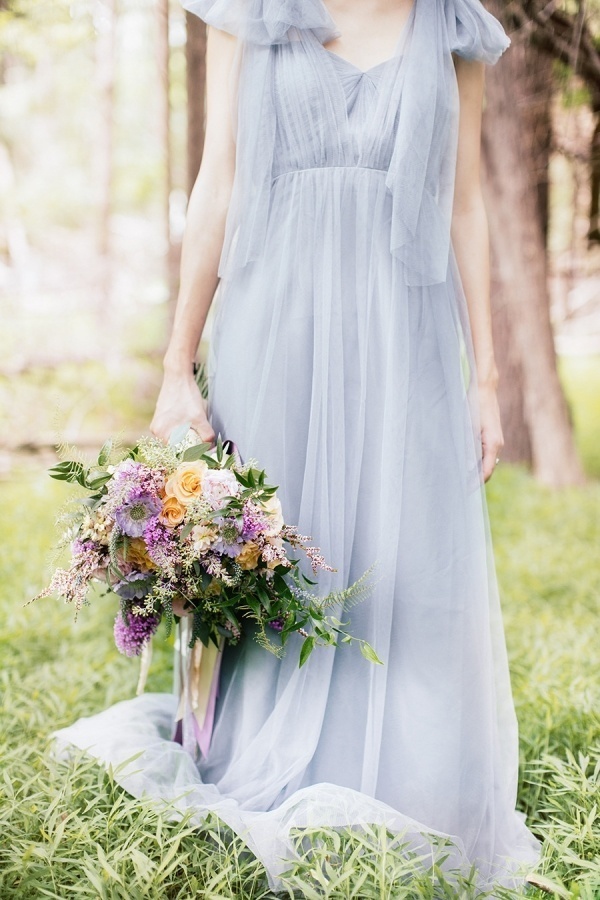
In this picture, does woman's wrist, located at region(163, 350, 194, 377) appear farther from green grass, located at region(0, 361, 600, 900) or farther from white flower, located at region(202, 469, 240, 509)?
green grass, located at region(0, 361, 600, 900)

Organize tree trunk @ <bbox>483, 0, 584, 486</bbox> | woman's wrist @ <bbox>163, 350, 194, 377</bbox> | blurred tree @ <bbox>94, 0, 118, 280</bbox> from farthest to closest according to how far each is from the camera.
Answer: blurred tree @ <bbox>94, 0, 118, 280</bbox> → tree trunk @ <bbox>483, 0, 584, 486</bbox> → woman's wrist @ <bbox>163, 350, 194, 377</bbox>

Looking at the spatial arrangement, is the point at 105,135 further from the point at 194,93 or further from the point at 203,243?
the point at 203,243

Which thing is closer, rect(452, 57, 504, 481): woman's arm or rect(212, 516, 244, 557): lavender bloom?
rect(212, 516, 244, 557): lavender bloom

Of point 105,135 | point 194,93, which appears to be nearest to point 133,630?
point 194,93

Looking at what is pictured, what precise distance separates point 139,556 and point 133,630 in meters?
0.23

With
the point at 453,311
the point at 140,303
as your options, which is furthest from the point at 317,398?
the point at 140,303

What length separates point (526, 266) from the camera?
18.8ft

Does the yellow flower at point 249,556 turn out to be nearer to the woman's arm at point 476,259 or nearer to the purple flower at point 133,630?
Answer: the purple flower at point 133,630

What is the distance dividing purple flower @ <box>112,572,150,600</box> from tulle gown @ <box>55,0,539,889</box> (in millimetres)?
360

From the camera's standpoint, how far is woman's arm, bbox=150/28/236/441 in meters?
1.82

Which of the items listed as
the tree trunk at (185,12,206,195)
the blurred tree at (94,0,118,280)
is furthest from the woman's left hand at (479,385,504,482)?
the blurred tree at (94,0,118,280)

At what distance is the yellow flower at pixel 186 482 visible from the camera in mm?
1594

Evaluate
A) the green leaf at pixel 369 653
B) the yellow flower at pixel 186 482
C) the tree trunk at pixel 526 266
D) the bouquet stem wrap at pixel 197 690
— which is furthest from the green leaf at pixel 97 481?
the tree trunk at pixel 526 266

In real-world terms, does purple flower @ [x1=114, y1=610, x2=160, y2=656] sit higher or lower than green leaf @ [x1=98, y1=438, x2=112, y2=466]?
lower
